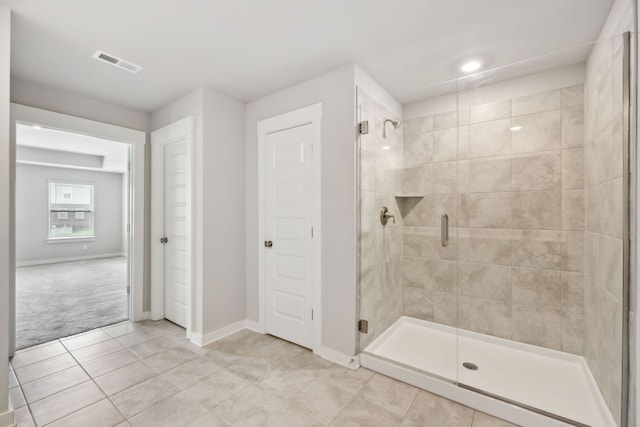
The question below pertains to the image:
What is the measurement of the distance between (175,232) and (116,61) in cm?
176

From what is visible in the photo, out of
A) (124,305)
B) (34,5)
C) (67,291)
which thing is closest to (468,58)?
(34,5)

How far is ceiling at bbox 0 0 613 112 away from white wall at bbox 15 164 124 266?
596cm

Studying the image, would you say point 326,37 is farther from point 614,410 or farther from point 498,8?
point 614,410

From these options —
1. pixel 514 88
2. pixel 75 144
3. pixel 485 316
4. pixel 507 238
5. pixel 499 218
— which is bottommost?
pixel 485 316

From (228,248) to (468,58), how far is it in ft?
9.37

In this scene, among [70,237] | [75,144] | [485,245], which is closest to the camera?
[485,245]

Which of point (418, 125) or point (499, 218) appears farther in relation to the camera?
point (418, 125)

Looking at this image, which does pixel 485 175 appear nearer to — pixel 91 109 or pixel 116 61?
pixel 116 61

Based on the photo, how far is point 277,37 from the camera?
6.48 ft

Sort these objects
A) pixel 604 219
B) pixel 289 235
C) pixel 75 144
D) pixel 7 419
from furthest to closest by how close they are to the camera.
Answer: pixel 75 144 < pixel 289 235 < pixel 604 219 < pixel 7 419

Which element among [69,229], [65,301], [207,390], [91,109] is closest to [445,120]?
[207,390]

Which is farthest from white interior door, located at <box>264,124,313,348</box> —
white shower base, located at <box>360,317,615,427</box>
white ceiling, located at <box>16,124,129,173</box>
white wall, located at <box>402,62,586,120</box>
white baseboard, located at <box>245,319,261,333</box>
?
white ceiling, located at <box>16,124,129,173</box>

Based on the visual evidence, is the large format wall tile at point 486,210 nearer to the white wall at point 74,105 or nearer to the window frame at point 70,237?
the white wall at point 74,105

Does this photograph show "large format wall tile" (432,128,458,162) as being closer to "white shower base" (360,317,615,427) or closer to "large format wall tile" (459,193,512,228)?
"large format wall tile" (459,193,512,228)
